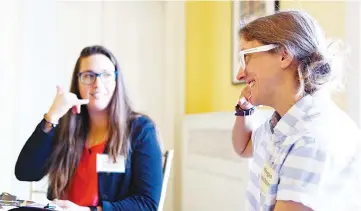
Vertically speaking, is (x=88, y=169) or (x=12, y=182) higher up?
(x=88, y=169)

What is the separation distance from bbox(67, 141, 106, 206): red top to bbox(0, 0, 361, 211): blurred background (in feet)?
2.17

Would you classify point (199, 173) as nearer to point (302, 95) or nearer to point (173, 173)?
point (173, 173)

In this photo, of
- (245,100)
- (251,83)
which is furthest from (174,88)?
(251,83)

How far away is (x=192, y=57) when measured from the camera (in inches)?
118

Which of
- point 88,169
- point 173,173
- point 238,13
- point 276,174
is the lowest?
point 173,173

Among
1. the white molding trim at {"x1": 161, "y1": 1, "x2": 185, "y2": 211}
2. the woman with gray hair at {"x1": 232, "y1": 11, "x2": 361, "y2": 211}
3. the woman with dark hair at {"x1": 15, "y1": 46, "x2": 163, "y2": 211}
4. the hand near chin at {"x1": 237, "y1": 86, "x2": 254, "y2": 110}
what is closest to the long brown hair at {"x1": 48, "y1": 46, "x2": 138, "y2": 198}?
the woman with dark hair at {"x1": 15, "y1": 46, "x2": 163, "y2": 211}

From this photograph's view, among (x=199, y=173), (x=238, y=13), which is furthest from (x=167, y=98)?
(x=238, y=13)

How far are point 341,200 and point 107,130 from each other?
0.94 m

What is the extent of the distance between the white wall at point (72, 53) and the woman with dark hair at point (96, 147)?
40.2 inches

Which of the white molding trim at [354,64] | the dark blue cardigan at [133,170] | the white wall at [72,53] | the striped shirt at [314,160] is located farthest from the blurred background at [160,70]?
the striped shirt at [314,160]

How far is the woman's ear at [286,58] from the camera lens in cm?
100

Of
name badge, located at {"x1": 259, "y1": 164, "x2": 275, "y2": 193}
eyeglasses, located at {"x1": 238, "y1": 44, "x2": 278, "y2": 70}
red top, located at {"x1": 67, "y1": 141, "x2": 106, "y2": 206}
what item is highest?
eyeglasses, located at {"x1": 238, "y1": 44, "x2": 278, "y2": 70}

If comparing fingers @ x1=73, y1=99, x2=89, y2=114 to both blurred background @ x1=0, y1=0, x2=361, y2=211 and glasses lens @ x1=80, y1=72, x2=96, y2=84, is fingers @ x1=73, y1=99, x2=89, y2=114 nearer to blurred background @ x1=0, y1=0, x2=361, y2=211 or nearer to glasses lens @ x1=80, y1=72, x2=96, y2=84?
glasses lens @ x1=80, y1=72, x2=96, y2=84

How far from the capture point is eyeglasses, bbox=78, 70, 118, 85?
162 centimetres
